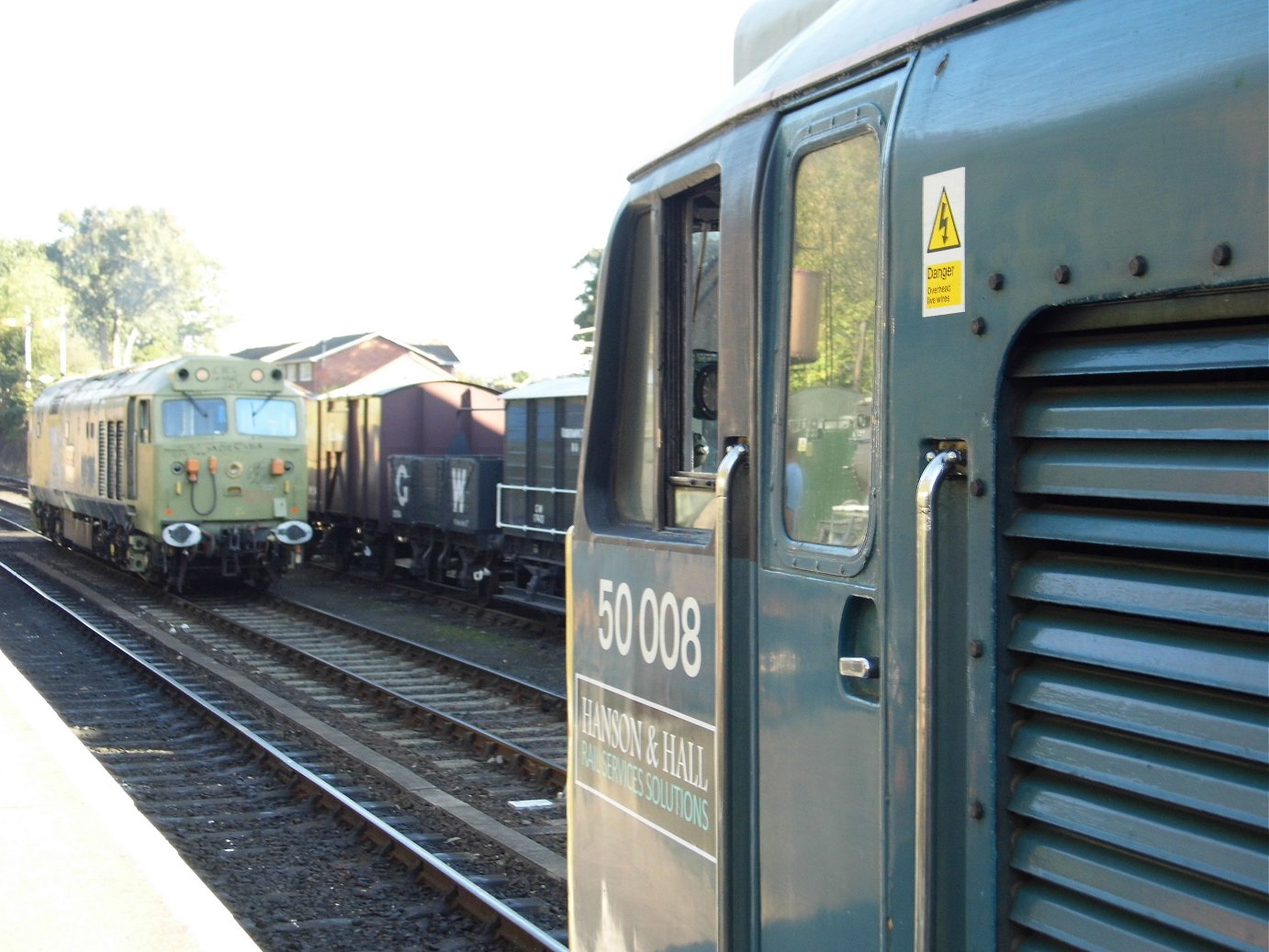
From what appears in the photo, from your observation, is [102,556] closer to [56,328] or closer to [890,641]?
[890,641]

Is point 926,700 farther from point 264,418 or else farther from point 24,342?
point 24,342

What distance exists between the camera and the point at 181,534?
18734mm

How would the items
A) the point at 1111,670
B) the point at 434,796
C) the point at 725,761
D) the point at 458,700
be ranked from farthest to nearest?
the point at 458,700 → the point at 434,796 → the point at 725,761 → the point at 1111,670

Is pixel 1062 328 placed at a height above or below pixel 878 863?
above

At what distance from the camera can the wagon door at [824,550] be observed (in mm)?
2570

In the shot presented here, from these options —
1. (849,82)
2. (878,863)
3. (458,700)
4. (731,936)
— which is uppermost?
(849,82)

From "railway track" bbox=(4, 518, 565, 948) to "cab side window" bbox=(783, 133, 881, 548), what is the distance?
3.84 m

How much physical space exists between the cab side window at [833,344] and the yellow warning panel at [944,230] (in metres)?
0.22

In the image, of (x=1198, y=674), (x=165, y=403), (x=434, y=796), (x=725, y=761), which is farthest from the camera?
(x=165, y=403)

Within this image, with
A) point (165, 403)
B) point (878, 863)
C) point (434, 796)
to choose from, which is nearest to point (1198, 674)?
point (878, 863)

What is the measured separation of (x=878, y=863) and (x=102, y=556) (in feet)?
74.6

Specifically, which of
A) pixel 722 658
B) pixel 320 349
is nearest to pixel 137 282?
pixel 320 349

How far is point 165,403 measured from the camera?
19047mm

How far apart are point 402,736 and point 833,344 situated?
849cm
